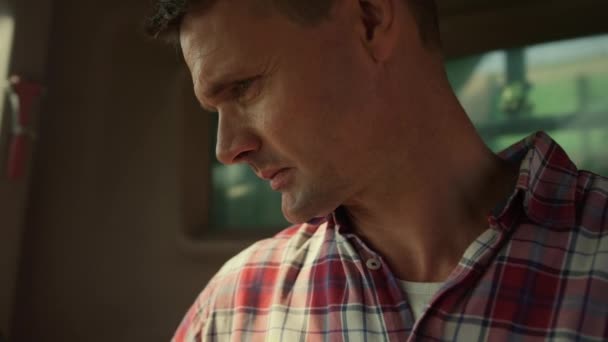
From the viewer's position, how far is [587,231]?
76cm

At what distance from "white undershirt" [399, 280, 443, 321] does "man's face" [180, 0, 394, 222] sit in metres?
0.17

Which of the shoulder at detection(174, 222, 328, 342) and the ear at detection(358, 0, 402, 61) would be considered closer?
the ear at detection(358, 0, 402, 61)

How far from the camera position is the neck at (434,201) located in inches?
33.7

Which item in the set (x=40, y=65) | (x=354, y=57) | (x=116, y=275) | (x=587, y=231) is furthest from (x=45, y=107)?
(x=587, y=231)

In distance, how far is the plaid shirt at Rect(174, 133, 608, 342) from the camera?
72 centimetres

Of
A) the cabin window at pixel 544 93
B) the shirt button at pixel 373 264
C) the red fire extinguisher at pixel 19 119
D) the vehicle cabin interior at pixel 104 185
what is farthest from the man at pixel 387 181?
the red fire extinguisher at pixel 19 119

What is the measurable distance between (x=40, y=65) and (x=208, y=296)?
91 cm

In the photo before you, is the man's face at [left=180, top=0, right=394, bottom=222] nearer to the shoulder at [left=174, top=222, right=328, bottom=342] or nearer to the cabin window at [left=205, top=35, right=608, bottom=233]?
the shoulder at [left=174, top=222, right=328, bottom=342]

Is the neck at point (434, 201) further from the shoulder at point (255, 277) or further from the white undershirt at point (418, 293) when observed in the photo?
the shoulder at point (255, 277)

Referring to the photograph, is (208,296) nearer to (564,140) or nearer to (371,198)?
(371,198)

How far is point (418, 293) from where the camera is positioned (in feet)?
2.71

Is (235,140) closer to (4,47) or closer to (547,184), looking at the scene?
(547,184)

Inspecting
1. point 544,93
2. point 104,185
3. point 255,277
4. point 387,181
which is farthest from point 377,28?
point 104,185

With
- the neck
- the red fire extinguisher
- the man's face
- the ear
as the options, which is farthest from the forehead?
the red fire extinguisher
